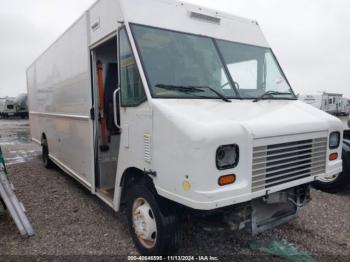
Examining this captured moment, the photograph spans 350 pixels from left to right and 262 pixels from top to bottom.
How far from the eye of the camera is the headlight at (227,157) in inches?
93.0

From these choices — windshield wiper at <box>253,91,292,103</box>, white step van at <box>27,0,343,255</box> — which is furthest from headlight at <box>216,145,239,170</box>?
windshield wiper at <box>253,91,292,103</box>

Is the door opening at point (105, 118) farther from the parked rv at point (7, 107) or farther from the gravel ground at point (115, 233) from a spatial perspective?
the parked rv at point (7, 107)

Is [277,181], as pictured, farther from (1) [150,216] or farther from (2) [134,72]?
(2) [134,72]

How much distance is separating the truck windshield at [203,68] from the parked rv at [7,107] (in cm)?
3250

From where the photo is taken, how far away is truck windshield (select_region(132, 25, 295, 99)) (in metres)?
2.91

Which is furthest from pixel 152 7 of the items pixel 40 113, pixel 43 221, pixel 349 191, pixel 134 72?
pixel 40 113

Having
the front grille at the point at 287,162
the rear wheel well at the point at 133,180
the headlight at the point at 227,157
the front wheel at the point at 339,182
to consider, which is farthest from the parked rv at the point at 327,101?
the headlight at the point at 227,157

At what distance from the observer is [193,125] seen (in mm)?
2301

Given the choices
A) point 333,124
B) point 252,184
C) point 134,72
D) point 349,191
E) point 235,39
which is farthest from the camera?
point 349,191

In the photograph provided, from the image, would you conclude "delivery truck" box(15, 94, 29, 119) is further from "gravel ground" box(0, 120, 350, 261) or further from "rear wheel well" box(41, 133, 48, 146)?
"gravel ground" box(0, 120, 350, 261)

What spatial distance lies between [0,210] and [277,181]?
4235mm

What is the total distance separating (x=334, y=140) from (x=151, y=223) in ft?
7.73

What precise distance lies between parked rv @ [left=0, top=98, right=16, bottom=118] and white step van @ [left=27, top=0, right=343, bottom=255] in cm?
3089

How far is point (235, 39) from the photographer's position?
12.3 ft
